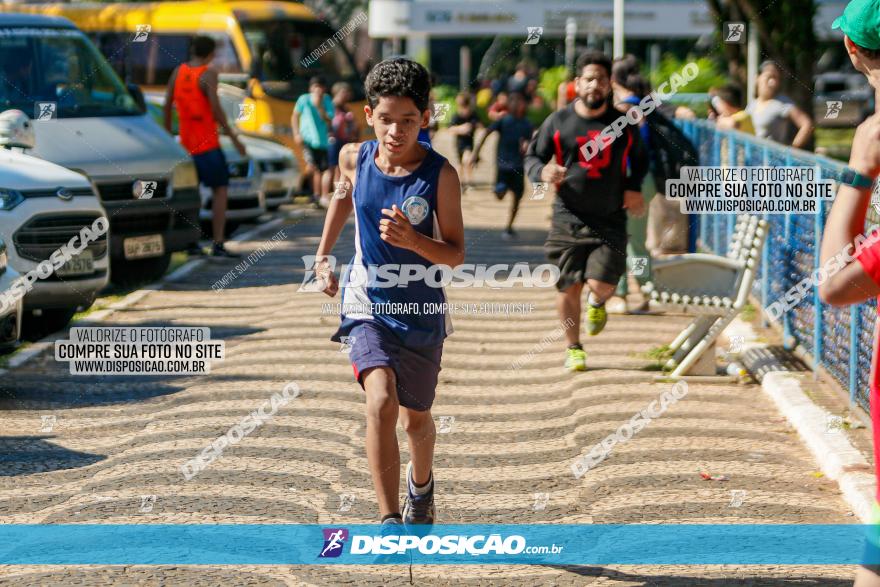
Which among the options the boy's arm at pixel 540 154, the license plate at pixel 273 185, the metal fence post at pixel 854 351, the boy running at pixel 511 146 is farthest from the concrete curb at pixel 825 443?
the license plate at pixel 273 185

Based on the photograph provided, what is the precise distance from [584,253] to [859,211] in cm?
585

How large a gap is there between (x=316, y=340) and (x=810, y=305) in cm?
345

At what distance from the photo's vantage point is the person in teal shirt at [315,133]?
21328mm

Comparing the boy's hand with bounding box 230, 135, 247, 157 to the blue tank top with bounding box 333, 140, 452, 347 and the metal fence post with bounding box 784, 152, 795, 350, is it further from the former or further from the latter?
the blue tank top with bounding box 333, 140, 452, 347

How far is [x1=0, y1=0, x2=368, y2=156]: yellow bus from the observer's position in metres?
24.4

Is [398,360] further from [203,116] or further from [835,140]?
[835,140]

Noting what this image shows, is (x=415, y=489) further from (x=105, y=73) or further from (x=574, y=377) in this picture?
(x=105, y=73)

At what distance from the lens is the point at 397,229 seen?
4961 mm

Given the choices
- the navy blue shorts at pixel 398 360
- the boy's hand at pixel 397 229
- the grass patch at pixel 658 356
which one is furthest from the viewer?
the grass patch at pixel 658 356

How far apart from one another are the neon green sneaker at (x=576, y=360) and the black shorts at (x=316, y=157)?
12226 mm

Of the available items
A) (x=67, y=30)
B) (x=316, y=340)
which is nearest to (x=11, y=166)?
(x=316, y=340)

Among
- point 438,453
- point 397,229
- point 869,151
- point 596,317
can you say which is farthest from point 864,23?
point 596,317

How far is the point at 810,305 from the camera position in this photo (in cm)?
942

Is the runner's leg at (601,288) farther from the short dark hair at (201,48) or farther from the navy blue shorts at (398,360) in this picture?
the short dark hair at (201,48)
